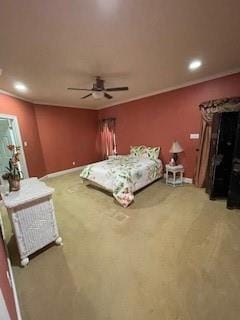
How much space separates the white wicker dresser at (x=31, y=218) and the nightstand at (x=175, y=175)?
9.63ft

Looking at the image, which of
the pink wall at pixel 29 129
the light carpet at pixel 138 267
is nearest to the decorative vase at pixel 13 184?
the light carpet at pixel 138 267

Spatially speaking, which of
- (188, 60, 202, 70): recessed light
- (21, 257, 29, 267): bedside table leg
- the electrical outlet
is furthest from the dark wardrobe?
(21, 257, 29, 267): bedside table leg

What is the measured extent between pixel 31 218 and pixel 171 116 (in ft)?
12.7

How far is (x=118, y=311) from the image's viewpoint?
1.28 metres

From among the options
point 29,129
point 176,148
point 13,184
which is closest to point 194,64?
point 176,148

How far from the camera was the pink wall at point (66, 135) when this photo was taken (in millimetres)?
5125

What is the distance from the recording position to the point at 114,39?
192cm

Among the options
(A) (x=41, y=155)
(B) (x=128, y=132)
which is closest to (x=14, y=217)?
(A) (x=41, y=155)

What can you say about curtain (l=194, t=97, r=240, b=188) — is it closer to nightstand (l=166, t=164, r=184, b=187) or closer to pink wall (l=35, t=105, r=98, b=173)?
nightstand (l=166, t=164, r=184, b=187)

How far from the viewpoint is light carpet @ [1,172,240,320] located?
4.23 feet

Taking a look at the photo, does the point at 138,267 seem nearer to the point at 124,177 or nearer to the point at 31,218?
the point at 31,218

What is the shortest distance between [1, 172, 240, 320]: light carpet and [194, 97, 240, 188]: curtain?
3.06 feet

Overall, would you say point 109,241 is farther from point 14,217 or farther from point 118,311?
point 14,217

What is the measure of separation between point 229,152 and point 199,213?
1316mm
